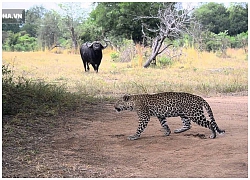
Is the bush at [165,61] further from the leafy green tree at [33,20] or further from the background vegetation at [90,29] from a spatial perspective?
the leafy green tree at [33,20]

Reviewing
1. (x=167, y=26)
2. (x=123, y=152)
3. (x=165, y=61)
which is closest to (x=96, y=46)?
(x=167, y=26)

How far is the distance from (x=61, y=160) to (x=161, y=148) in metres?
1.10

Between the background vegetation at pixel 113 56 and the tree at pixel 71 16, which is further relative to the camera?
the tree at pixel 71 16

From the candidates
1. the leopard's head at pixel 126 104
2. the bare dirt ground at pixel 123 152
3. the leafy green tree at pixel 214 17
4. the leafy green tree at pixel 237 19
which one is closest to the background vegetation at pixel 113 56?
the leafy green tree at pixel 214 17

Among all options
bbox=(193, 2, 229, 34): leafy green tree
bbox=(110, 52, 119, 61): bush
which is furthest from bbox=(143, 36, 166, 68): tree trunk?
bbox=(193, 2, 229, 34): leafy green tree

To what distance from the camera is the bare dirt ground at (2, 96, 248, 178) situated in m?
4.09

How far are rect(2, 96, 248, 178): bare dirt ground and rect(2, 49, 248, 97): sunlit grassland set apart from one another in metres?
3.33

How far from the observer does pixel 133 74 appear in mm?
12312

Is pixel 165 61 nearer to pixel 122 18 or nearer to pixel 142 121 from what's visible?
pixel 122 18

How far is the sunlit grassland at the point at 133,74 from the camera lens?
33.2 ft

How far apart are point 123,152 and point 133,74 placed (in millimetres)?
7509

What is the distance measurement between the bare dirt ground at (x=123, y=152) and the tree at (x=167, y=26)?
24.5ft

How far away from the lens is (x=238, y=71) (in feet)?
43.1

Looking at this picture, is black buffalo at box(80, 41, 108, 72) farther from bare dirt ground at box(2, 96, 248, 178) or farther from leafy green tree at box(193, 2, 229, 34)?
leafy green tree at box(193, 2, 229, 34)
